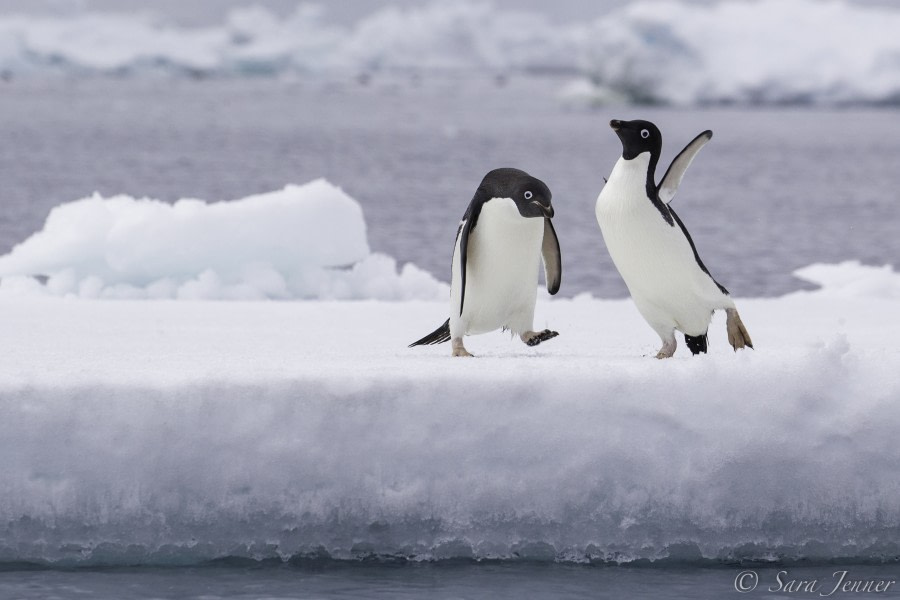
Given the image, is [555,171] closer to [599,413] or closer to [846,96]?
[846,96]

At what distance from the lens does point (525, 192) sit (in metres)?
4.69

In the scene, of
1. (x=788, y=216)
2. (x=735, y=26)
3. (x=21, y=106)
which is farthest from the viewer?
(x=21, y=106)

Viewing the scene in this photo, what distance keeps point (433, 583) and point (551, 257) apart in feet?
5.78

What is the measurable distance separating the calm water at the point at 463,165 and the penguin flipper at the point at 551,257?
7.49m

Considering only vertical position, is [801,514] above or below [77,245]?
below

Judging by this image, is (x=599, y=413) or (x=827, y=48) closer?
(x=599, y=413)

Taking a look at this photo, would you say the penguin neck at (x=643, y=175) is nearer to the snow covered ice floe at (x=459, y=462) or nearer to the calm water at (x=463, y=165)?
the snow covered ice floe at (x=459, y=462)

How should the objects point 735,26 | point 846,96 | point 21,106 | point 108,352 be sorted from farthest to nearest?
point 21,106 < point 735,26 < point 846,96 < point 108,352

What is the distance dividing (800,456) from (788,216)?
19.7 meters

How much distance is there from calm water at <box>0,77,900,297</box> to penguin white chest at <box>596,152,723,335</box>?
25.8 feet

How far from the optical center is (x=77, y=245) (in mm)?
8969

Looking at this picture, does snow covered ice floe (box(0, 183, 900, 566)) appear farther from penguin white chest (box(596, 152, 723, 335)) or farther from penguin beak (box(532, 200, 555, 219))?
penguin beak (box(532, 200, 555, 219))

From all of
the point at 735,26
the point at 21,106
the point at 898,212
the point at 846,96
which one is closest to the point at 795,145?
the point at 846,96

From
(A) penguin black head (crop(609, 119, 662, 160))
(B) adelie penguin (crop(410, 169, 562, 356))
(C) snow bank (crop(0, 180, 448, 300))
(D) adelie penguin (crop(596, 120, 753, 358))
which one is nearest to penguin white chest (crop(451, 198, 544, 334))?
(B) adelie penguin (crop(410, 169, 562, 356))
